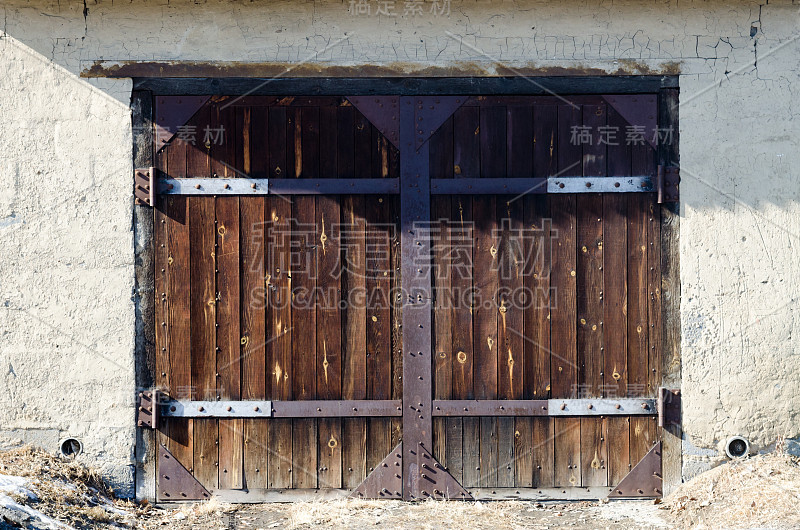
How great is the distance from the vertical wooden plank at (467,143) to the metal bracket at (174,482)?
232 cm

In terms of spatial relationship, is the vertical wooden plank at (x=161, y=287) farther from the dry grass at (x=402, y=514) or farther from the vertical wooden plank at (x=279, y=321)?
the dry grass at (x=402, y=514)

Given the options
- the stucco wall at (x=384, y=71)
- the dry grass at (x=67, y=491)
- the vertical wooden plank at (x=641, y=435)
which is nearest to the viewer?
the dry grass at (x=67, y=491)

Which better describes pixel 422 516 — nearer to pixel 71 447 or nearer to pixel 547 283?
pixel 547 283

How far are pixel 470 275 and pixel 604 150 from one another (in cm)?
106

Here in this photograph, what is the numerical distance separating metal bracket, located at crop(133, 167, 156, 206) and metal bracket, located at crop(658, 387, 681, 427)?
123 inches

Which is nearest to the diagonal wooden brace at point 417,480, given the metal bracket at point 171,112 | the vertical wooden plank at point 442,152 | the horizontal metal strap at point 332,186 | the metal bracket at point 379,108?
the horizontal metal strap at point 332,186

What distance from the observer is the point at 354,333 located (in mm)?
3980

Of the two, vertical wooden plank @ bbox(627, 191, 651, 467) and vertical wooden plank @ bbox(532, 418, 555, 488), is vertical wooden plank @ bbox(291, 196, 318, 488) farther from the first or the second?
vertical wooden plank @ bbox(627, 191, 651, 467)

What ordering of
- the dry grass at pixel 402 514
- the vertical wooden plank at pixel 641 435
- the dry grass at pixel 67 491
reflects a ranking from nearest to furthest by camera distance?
the dry grass at pixel 67 491 < the dry grass at pixel 402 514 < the vertical wooden plank at pixel 641 435

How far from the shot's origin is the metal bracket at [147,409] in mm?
3922

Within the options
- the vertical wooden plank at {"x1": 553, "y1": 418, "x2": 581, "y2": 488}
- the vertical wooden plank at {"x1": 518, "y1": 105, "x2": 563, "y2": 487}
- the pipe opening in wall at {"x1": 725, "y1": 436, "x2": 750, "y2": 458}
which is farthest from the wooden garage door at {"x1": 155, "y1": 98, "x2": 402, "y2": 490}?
the pipe opening in wall at {"x1": 725, "y1": 436, "x2": 750, "y2": 458}

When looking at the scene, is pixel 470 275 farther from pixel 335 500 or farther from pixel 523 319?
pixel 335 500

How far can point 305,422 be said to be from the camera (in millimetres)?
3975

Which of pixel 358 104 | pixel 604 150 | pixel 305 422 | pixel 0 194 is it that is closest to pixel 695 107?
pixel 604 150
